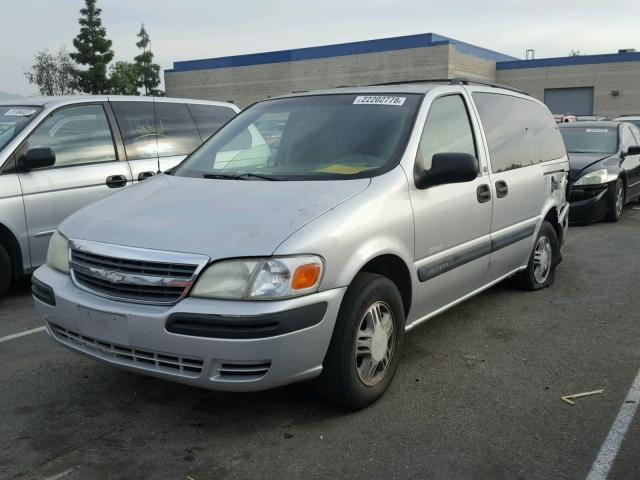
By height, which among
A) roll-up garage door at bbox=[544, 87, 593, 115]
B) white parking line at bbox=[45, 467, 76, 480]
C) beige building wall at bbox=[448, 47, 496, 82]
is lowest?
white parking line at bbox=[45, 467, 76, 480]

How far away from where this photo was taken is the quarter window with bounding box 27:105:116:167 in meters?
5.87

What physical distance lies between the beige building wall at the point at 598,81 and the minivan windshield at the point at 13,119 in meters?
36.8

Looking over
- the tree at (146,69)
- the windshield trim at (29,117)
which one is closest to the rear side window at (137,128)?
the windshield trim at (29,117)

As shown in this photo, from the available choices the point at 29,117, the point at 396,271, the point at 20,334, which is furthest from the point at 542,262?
the point at 29,117

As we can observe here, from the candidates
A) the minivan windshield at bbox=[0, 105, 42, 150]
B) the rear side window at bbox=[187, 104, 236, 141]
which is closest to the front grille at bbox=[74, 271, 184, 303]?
the minivan windshield at bbox=[0, 105, 42, 150]

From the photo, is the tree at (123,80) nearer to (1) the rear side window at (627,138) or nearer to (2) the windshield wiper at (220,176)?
(1) the rear side window at (627,138)

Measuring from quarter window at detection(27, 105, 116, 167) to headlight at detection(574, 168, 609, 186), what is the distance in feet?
21.9

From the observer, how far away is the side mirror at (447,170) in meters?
3.69

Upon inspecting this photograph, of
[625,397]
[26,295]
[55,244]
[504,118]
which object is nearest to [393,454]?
[625,397]

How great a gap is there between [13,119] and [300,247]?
4.25 metres

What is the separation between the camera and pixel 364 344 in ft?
10.9

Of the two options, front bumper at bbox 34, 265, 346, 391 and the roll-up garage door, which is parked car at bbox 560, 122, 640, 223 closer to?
front bumper at bbox 34, 265, 346, 391

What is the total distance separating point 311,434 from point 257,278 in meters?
0.89

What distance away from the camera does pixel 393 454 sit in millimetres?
2967
